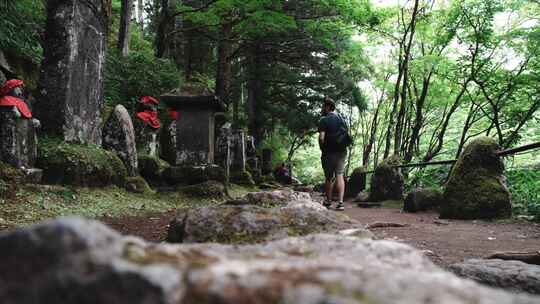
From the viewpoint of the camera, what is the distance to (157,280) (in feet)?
2.38

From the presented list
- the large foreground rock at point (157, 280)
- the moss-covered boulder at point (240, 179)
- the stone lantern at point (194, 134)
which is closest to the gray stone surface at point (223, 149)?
the moss-covered boulder at point (240, 179)

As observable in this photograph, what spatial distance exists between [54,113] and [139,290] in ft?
18.7

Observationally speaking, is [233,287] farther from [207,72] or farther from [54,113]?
[207,72]

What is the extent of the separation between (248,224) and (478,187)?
547cm

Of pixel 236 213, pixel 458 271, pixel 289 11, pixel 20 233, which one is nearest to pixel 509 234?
pixel 458 271

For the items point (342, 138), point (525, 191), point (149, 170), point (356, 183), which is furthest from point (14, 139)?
point (356, 183)

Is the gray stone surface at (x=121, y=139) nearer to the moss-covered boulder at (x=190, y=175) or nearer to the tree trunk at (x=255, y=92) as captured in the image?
the moss-covered boulder at (x=190, y=175)

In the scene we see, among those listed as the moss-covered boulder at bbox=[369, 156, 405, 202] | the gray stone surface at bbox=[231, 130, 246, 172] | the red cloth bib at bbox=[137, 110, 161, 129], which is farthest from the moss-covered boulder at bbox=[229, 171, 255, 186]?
the moss-covered boulder at bbox=[369, 156, 405, 202]

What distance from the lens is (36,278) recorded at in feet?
2.36

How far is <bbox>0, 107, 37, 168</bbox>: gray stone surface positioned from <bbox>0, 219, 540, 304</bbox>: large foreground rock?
456 cm

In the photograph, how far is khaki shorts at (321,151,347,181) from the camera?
7.02 m

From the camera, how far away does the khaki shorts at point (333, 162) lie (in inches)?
276

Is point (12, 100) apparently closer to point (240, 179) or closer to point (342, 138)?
point (342, 138)

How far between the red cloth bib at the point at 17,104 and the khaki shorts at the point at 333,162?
487 centimetres
